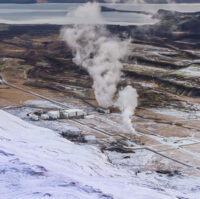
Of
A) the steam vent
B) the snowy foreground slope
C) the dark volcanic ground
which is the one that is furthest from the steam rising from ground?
the snowy foreground slope

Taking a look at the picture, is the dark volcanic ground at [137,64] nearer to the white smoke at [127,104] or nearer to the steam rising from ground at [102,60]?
the steam rising from ground at [102,60]

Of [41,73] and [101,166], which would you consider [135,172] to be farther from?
[41,73]

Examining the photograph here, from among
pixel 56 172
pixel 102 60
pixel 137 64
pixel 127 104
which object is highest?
pixel 56 172

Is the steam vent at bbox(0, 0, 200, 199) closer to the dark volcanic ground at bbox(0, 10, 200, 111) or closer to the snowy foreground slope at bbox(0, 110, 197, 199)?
the snowy foreground slope at bbox(0, 110, 197, 199)

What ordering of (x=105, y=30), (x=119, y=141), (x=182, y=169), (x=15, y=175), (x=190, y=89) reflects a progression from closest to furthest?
(x=15, y=175) → (x=182, y=169) → (x=119, y=141) → (x=190, y=89) → (x=105, y=30)

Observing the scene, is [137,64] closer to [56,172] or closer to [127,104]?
[127,104]

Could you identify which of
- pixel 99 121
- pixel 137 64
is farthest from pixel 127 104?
pixel 137 64

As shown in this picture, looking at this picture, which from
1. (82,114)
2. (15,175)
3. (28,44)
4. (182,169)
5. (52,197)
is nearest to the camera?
(52,197)

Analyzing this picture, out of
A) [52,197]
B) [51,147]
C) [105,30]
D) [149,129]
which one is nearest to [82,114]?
[149,129]
